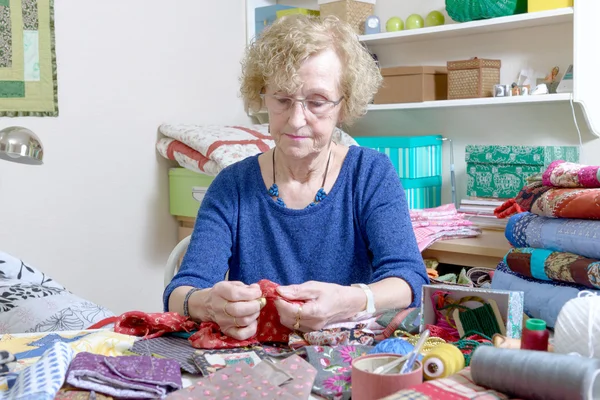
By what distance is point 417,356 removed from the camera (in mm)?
979

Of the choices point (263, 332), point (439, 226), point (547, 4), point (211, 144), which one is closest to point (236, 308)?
point (263, 332)

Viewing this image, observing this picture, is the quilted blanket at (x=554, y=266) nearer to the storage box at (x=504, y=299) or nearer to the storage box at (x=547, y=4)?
the storage box at (x=504, y=299)

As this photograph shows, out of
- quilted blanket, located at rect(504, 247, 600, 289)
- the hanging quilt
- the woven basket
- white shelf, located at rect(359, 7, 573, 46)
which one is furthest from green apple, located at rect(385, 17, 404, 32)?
quilted blanket, located at rect(504, 247, 600, 289)

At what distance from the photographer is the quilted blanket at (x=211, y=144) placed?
2938 millimetres

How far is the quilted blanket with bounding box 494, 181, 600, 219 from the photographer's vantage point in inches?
57.9

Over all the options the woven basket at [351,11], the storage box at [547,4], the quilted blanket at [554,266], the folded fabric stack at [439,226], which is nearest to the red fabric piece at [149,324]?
the quilted blanket at [554,266]

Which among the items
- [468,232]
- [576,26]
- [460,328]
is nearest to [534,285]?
[460,328]

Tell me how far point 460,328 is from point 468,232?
1.51m

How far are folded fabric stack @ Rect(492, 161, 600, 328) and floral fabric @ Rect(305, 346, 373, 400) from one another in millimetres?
459

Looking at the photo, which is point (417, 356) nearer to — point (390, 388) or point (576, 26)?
point (390, 388)

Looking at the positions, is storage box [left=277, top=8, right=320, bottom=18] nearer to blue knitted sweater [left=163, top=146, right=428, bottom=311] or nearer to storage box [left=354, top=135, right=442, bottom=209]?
storage box [left=354, top=135, right=442, bottom=209]

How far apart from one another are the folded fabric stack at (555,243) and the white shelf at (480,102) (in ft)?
3.62

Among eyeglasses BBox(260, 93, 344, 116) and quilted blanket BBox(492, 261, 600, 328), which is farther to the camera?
eyeglasses BBox(260, 93, 344, 116)

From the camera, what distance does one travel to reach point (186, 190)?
10.6 ft
